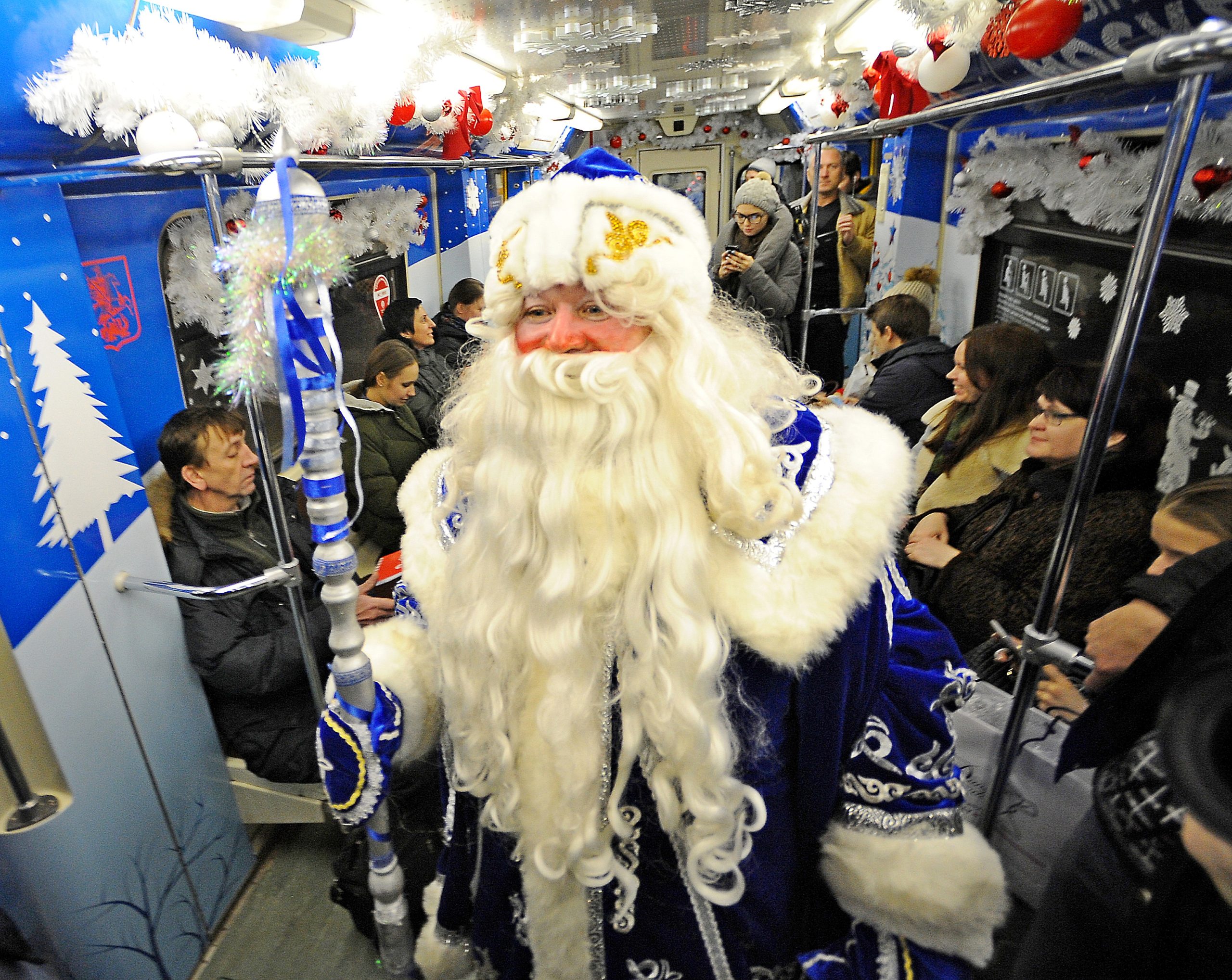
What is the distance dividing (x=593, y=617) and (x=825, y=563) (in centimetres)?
35

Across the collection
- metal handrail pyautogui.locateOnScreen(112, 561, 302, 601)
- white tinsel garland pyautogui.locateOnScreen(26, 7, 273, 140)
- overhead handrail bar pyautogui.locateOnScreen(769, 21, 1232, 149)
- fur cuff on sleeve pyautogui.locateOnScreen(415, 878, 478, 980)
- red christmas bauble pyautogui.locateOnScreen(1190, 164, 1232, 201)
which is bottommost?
fur cuff on sleeve pyautogui.locateOnScreen(415, 878, 478, 980)

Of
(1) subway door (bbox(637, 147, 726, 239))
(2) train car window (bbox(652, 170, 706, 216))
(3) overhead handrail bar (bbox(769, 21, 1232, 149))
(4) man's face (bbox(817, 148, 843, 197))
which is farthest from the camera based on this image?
(2) train car window (bbox(652, 170, 706, 216))

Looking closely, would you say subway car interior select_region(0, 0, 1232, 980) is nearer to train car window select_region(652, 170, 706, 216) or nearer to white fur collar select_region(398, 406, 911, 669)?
white fur collar select_region(398, 406, 911, 669)

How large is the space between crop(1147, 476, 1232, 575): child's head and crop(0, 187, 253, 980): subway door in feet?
7.87

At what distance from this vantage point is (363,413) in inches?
128

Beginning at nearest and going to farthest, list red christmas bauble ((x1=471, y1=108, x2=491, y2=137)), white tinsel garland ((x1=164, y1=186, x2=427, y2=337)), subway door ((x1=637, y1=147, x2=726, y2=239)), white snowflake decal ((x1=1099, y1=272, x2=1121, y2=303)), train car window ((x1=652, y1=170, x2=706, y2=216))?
white tinsel garland ((x1=164, y1=186, x2=427, y2=337))
white snowflake decal ((x1=1099, y1=272, x2=1121, y2=303))
red christmas bauble ((x1=471, y1=108, x2=491, y2=137))
subway door ((x1=637, y1=147, x2=726, y2=239))
train car window ((x1=652, y1=170, x2=706, y2=216))

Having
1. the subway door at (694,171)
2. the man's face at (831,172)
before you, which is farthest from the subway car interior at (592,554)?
the subway door at (694,171)

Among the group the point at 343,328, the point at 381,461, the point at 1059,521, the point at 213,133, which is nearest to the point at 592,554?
the point at 1059,521

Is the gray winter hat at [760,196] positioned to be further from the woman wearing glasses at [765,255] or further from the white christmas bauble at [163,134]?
the white christmas bauble at [163,134]

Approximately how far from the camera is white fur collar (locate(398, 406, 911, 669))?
39.4 inches

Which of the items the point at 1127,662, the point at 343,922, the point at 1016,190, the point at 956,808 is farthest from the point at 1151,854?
the point at 1016,190

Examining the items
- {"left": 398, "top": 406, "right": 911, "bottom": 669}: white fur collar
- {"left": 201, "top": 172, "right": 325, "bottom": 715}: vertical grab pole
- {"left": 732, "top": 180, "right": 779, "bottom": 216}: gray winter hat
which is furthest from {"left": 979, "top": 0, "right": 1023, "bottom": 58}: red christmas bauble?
{"left": 732, "top": 180, "right": 779, "bottom": 216}: gray winter hat

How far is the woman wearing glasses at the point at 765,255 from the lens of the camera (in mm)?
5336

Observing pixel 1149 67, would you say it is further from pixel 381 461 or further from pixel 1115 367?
pixel 381 461
